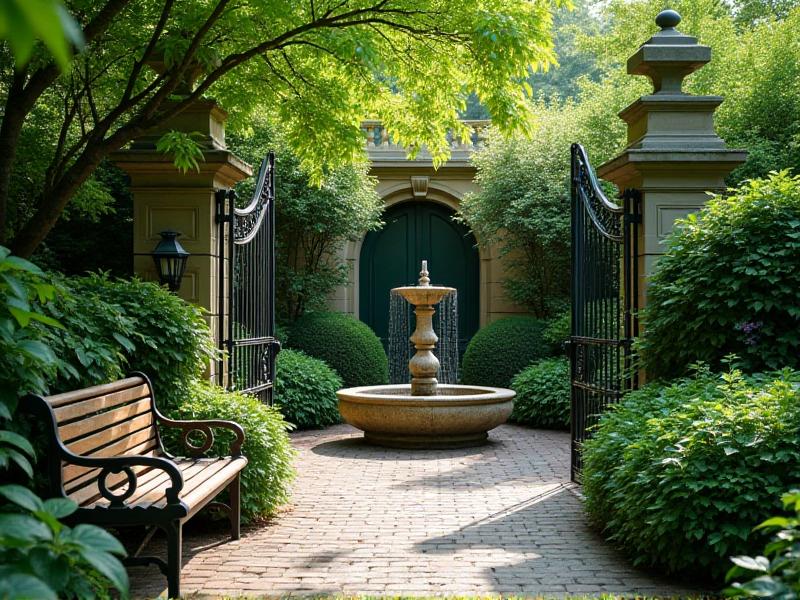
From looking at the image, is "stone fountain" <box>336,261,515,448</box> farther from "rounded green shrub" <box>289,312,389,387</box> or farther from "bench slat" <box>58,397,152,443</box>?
"bench slat" <box>58,397,152,443</box>

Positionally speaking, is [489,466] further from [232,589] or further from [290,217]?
[290,217]

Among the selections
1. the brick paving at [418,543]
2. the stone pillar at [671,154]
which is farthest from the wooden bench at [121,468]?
the stone pillar at [671,154]

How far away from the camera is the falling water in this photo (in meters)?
16.2

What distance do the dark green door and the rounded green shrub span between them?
3135mm

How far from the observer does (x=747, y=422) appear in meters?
4.54

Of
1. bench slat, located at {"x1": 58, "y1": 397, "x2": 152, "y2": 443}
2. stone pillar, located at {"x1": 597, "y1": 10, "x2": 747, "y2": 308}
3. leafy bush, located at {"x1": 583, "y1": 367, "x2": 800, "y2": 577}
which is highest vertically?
stone pillar, located at {"x1": 597, "y1": 10, "x2": 747, "y2": 308}

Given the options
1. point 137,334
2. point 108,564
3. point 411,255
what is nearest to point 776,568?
point 108,564

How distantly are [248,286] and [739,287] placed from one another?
4.42 m

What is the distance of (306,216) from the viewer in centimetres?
1519

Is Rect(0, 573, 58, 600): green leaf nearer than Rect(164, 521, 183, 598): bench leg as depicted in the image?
Yes

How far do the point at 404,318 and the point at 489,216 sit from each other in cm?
289

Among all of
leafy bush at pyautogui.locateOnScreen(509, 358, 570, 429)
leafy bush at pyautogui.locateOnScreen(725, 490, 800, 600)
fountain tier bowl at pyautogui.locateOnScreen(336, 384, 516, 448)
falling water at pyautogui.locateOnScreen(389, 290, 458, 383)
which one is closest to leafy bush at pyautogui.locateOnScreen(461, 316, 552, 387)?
leafy bush at pyautogui.locateOnScreen(509, 358, 570, 429)

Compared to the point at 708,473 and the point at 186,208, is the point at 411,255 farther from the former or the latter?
the point at 708,473

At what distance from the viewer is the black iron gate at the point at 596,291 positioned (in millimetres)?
6945
